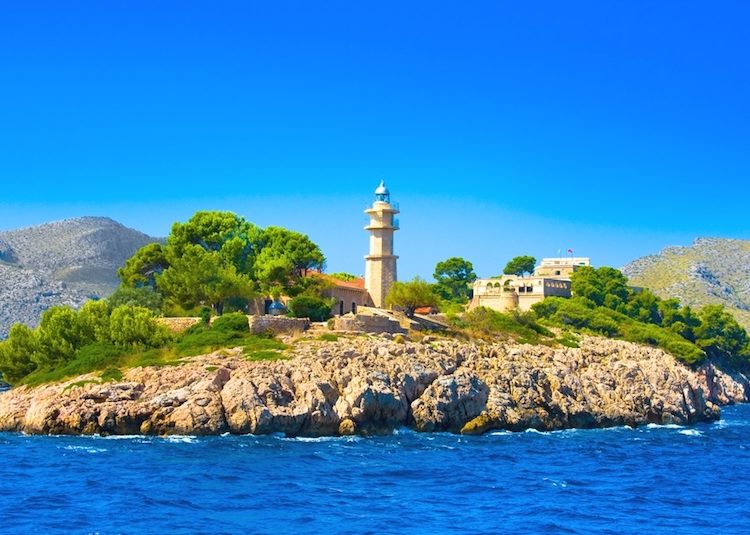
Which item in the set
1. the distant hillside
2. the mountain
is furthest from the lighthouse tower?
the distant hillside

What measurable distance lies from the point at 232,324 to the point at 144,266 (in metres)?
17.9

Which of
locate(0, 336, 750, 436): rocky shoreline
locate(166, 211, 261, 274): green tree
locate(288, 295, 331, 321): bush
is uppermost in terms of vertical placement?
locate(166, 211, 261, 274): green tree

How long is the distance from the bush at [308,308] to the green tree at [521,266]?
1660 inches

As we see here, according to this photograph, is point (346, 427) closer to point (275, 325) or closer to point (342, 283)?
point (275, 325)

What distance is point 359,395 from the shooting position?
48156 mm

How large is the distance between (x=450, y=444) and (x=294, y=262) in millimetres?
28221

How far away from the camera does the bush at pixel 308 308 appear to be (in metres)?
64.6

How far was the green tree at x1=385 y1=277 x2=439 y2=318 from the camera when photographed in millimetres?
68812

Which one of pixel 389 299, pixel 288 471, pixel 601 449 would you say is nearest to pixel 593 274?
pixel 389 299

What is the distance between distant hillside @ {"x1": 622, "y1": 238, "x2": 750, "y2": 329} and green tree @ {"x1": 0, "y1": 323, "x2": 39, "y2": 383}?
356 ft

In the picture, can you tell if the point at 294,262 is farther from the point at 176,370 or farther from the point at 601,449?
the point at 601,449

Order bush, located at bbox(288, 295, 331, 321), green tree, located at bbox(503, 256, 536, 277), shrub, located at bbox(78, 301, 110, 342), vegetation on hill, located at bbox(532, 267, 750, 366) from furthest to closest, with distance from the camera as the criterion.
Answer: green tree, located at bbox(503, 256, 536, 277) → vegetation on hill, located at bbox(532, 267, 750, 366) → bush, located at bbox(288, 295, 331, 321) → shrub, located at bbox(78, 301, 110, 342)

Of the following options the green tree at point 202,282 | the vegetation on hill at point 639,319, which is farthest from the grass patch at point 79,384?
the vegetation on hill at point 639,319

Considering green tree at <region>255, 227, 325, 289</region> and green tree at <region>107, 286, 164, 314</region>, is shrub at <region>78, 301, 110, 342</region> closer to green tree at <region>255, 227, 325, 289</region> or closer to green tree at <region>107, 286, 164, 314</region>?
green tree at <region>107, 286, 164, 314</region>
